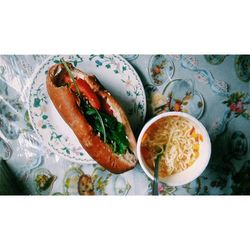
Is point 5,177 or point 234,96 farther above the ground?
point 234,96

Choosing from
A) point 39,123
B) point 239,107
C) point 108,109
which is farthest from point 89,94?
point 239,107

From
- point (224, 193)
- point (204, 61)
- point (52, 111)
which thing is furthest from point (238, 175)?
point (52, 111)

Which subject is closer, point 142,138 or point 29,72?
point 142,138

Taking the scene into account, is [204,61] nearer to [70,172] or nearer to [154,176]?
[154,176]

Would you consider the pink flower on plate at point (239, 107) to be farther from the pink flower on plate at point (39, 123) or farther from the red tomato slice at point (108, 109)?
the pink flower on plate at point (39, 123)

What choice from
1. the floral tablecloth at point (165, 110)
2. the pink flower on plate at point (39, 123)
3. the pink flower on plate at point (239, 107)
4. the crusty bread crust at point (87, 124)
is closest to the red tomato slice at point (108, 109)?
the crusty bread crust at point (87, 124)

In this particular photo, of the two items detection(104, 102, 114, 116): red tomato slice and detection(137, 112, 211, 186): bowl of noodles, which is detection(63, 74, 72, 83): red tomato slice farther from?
detection(137, 112, 211, 186): bowl of noodles
